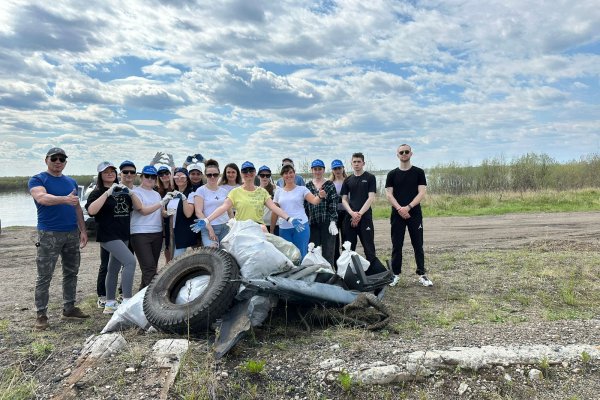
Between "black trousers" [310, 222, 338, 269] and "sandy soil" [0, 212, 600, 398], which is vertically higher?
"black trousers" [310, 222, 338, 269]

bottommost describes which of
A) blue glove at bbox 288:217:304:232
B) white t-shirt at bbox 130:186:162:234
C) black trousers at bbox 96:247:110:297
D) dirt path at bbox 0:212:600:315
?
dirt path at bbox 0:212:600:315

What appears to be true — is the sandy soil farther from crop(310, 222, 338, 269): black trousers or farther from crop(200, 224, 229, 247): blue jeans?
crop(310, 222, 338, 269): black trousers

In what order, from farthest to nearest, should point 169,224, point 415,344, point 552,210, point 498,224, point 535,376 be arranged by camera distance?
point 552,210 → point 498,224 → point 169,224 → point 415,344 → point 535,376

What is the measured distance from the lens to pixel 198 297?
13.2ft

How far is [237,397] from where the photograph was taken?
10.0ft

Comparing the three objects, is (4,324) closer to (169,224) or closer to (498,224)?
(169,224)

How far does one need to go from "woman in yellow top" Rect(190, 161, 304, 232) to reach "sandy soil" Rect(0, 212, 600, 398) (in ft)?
6.12

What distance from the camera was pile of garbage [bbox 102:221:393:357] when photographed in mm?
3873

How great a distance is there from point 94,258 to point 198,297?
6633 mm

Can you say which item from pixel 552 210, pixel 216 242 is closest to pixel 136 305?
pixel 216 242

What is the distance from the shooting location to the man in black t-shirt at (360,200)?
621 cm

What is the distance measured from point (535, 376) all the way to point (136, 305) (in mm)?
3667

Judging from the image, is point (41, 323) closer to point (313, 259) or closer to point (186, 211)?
point (186, 211)

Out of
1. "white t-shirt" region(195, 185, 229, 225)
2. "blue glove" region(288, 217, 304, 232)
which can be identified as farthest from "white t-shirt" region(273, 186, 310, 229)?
"white t-shirt" region(195, 185, 229, 225)
